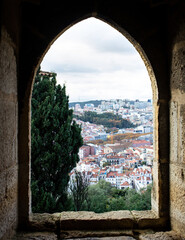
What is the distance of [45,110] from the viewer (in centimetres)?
561

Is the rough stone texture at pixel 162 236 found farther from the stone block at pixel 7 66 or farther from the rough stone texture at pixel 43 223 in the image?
the stone block at pixel 7 66

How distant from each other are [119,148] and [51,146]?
1711mm

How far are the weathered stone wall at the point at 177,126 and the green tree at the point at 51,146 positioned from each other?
4017 millimetres

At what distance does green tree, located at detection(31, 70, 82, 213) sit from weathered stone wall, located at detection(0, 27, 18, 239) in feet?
12.5

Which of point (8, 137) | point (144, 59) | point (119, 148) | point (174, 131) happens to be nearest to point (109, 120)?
point (119, 148)

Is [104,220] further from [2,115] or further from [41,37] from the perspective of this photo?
[41,37]

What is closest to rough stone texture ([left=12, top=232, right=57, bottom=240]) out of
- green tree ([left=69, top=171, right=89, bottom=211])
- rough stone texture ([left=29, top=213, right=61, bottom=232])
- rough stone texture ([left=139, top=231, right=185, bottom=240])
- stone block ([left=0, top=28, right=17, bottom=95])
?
rough stone texture ([left=29, top=213, right=61, bottom=232])

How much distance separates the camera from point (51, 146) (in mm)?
5746

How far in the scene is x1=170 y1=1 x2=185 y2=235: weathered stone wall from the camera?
159cm

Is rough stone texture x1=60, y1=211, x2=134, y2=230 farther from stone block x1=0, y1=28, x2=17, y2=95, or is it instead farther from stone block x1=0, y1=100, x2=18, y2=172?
stone block x1=0, y1=28, x2=17, y2=95

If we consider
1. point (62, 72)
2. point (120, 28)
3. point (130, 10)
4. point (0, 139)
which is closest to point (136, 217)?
point (0, 139)

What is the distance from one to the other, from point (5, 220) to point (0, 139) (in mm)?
537

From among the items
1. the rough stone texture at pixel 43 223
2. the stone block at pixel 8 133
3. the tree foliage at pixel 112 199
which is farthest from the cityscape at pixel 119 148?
the stone block at pixel 8 133

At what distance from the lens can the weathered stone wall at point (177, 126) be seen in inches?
62.7
